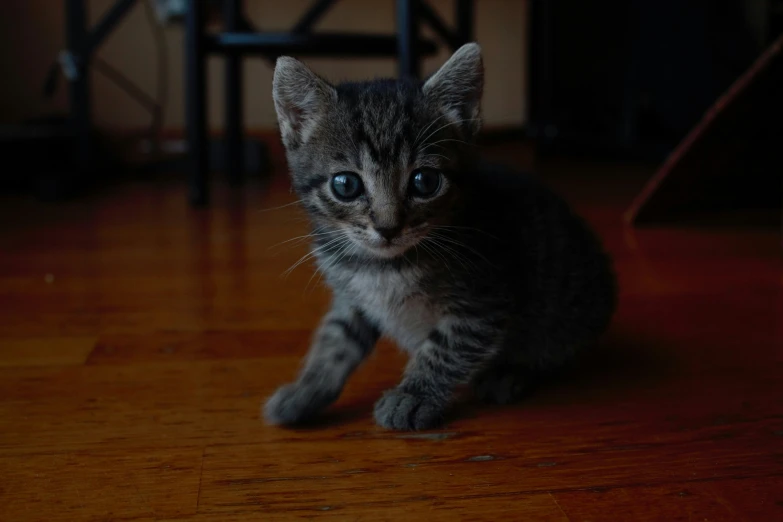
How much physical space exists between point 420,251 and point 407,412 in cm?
20

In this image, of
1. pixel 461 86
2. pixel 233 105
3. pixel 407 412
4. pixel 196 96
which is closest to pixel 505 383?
pixel 407 412

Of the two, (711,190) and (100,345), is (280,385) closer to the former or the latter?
(100,345)

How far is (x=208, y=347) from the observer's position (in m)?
1.32

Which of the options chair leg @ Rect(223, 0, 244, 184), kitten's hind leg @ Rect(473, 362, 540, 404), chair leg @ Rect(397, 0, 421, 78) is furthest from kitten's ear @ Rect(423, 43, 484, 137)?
chair leg @ Rect(223, 0, 244, 184)

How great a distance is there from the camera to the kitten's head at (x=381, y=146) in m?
1.03

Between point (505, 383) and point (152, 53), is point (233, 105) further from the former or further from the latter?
point (505, 383)

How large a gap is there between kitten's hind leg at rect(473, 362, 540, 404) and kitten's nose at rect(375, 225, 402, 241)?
0.26m

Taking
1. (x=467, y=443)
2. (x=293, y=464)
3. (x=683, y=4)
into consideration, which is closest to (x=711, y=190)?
(x=683, y=4)

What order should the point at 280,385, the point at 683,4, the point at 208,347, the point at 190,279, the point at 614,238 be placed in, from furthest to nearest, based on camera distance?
the point at 683,4 → the point at 614,238 → the point at 190,279 → the point at 208,347 → the point at 280,385

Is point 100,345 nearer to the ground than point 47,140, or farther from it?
nearer to the ground

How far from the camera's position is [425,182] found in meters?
1.05

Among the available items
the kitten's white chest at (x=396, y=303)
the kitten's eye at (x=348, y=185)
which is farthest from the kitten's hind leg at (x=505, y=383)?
the kitten's eye at (x=348, y=185)

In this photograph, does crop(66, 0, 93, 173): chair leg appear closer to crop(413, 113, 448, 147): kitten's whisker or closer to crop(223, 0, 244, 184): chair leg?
crop(223, 0, 244, 184): chair leg

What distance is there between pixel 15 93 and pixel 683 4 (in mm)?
2731
